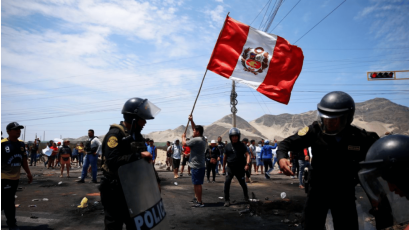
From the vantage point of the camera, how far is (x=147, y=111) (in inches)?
127

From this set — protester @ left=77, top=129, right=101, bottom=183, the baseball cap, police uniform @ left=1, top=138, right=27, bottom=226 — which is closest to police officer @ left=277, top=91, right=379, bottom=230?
police uniform @ left=1, top=138, right=27, bottom=226

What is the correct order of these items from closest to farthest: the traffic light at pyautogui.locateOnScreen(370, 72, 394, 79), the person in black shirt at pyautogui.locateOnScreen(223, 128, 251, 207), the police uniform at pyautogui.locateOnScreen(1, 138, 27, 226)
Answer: the police uniform at pyautogui.locateOnScreen(1, 138, 27, 226) < the person in black shirt at pyautogui.locateOnScreen(223, 128, 251, 207) < the traffic light at pyautogui.locateOnScreen(370, 72, 394, 79)

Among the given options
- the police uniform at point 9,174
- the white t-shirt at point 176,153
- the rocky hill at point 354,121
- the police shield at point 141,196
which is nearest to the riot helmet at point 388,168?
the police shield at point 141,196

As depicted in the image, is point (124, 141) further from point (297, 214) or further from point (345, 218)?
point (297, 214)

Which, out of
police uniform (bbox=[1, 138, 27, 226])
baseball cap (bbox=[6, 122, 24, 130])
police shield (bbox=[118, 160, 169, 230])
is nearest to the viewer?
police shield (bbox=[118, 160, 169, 230])

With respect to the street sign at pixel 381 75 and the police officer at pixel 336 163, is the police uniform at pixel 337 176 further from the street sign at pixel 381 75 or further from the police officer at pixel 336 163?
the street sign at pixel 381 75

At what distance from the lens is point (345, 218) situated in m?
2.81

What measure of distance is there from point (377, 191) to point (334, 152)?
1.06m

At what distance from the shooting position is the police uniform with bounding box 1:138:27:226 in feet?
14.9

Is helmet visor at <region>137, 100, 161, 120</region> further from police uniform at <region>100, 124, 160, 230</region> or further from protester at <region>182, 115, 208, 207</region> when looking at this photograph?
protester at <region>182, 115, 208, 207</region>

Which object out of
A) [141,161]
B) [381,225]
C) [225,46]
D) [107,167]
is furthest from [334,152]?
[225,46]

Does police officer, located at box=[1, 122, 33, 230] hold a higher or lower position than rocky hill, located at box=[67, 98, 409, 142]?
lower

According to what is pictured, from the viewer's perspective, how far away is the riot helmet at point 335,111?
9.10ft

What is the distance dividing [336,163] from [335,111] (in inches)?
21.9
